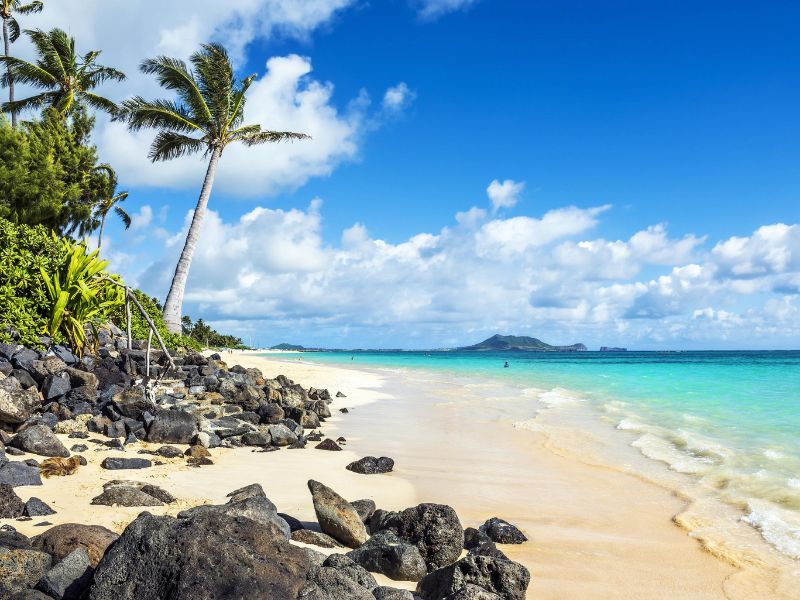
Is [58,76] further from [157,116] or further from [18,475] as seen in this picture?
[18,475]

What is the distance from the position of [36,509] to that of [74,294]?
8322 mm

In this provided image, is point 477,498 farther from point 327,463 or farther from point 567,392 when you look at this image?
point 567,392

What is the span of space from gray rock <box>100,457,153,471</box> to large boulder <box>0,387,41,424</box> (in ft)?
5.58

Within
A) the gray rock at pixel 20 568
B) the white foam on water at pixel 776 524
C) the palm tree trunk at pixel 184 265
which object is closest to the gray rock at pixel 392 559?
the gray rock at pixel 20 568

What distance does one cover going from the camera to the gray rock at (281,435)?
10.1 m

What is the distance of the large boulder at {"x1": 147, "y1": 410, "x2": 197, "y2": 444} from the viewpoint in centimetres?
905

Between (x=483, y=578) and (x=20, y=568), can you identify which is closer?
(x=20, y=568)

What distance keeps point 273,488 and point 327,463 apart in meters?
1.81

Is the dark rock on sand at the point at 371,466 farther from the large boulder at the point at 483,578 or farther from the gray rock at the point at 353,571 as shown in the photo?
the gray rock at the point at 353,571

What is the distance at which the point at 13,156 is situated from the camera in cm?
2144

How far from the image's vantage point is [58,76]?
30.3 m

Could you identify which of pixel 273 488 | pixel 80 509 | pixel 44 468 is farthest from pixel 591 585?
pixel 44 468

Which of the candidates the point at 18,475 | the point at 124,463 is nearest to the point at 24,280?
the point at 124,463

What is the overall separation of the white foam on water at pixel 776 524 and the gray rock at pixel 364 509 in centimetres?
415
